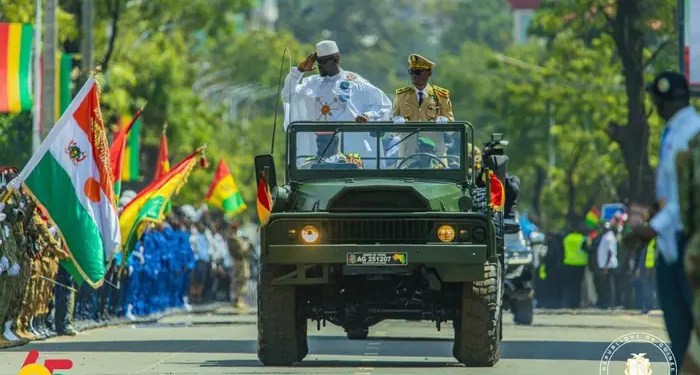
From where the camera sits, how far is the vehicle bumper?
62.0 feet

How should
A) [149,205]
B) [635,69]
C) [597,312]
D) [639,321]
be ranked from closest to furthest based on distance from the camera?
[149,205] → [639,321] → [597,312] → [635,69]

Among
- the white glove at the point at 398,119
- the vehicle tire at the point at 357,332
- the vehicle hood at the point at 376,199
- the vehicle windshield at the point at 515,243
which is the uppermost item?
the white glove at the point at 398,119

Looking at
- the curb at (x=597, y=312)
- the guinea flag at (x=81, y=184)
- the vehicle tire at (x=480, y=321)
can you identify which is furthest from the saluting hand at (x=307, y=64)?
the curb at (x=597, y=312)

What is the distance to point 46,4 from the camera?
3170 cm

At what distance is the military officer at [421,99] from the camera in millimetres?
21078

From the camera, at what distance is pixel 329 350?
23203mm

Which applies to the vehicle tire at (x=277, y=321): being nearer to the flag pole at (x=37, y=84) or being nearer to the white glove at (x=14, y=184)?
the white glove at (x=14, y=184)

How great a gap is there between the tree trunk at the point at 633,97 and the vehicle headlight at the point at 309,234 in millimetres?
26317

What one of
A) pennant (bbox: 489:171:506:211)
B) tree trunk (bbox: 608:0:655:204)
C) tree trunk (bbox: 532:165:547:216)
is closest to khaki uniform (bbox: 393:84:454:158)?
pennant (bbox: 489:171:506:211)

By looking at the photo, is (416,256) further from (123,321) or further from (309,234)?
(123,321)

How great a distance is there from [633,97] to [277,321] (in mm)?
26479

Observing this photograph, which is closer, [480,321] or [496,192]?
[480,321]

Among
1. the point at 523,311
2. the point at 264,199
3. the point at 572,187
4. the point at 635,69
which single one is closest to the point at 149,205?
the point at 523,311

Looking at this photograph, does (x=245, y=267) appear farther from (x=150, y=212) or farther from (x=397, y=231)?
(x=397, y=231)
